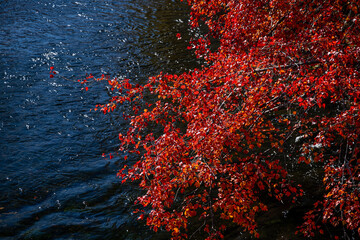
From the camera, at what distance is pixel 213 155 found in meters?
8.48

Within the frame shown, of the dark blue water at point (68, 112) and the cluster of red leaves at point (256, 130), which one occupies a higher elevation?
the cluster of red leaves at point (256, 130)

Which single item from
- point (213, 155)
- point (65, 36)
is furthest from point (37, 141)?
point (65, 36)

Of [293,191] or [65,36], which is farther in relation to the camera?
[65,36]

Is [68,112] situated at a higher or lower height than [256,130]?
lower

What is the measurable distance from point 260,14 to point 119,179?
803cm

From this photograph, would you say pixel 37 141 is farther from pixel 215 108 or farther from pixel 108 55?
pixel 108 55

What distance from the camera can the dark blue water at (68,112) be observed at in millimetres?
9844

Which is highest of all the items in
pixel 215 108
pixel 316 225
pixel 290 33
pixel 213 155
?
pixel 290 33

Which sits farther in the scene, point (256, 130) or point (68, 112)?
point (68, 112)

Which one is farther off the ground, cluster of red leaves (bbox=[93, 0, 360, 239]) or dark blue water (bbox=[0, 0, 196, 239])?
cluster of red leaves (bbox=[93, 0, 360, 239])

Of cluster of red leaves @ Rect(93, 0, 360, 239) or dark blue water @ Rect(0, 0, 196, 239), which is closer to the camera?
cluster of red leaves @ Rect(93, 0, 360, 239)

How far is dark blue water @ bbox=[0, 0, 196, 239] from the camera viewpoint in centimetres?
984

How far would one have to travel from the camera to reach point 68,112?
1519 cm

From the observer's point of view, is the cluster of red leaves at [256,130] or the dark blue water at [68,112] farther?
the dark blue water at [68,112]
